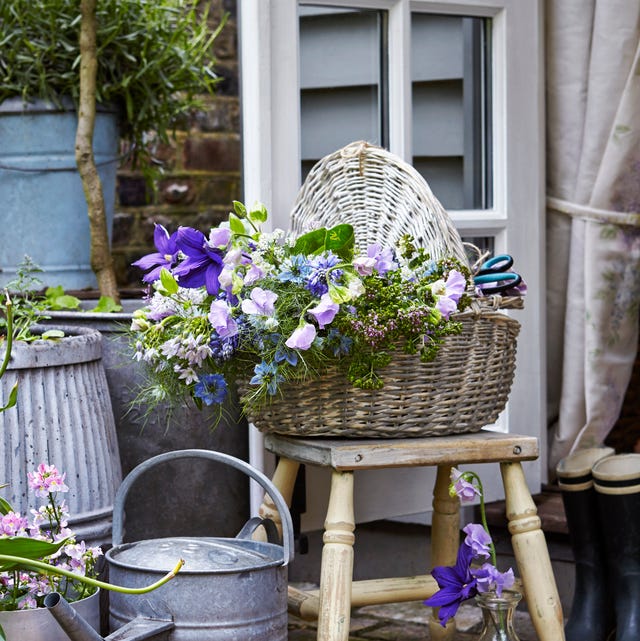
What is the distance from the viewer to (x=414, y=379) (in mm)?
1782

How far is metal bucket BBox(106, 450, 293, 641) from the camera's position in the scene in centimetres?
158

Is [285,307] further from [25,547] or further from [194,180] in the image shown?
[194,180]

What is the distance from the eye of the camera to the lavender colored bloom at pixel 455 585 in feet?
6.09

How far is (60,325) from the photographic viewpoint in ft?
7.11

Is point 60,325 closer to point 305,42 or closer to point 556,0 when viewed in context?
point 305,42

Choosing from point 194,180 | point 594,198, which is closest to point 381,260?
point 594,198

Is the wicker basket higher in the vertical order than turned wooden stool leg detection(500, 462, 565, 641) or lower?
higher

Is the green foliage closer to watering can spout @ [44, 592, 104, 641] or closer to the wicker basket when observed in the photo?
the wicker basket

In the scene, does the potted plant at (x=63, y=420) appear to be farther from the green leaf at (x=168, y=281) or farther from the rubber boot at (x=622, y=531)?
the rubber boot at (x=622, y=531)

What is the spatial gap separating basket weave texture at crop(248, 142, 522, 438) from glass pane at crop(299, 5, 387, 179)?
301mm

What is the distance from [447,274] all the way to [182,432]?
69 centimetres

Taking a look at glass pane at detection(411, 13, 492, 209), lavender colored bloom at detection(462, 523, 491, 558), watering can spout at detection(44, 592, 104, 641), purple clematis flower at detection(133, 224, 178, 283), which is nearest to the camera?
watering can spout at detection(44, 592, 104, 641)

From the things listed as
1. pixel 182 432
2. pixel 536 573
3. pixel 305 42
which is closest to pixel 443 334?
pixel 536 573

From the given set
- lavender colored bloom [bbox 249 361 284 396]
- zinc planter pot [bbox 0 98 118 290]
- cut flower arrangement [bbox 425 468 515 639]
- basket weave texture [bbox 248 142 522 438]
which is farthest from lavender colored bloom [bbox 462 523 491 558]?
zinc planter pot [bbox 0 98 118 290]
